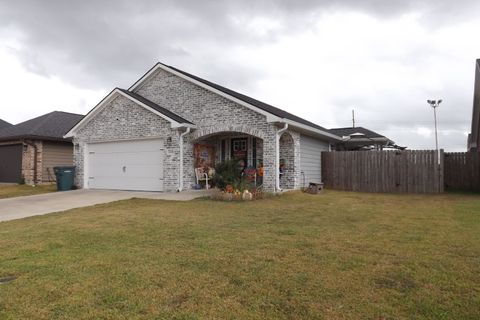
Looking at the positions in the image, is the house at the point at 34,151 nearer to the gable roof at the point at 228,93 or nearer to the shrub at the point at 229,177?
the gable roof at the point at 228,93

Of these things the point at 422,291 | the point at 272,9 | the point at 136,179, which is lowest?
the point at 422,291

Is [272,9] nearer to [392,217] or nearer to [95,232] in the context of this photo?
[392,217]

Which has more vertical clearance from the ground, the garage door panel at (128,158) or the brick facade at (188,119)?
the brick facade at (188,119)

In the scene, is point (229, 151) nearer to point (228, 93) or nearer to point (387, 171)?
point (228, 93)

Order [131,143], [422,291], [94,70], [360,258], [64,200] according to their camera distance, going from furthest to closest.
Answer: [94,70], [131,143], [64,200], [360,258], [422,291]

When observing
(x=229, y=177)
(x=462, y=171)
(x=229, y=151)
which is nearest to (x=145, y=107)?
(x=229, y=151)

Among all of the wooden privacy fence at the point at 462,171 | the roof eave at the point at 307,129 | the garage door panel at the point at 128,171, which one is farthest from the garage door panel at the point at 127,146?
the wooden privacy fence at the point at 462,171

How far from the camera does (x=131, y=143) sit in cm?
1556

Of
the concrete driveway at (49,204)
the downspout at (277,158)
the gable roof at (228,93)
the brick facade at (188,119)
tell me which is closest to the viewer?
the concrete driveway at (49,204)

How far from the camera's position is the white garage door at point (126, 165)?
581 inches

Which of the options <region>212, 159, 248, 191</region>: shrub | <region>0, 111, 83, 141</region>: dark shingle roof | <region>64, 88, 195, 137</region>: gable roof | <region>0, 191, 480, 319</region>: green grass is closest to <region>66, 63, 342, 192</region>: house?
<region>64, 88, 195, 137</region>: gable roof

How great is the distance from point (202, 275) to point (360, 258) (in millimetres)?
2152

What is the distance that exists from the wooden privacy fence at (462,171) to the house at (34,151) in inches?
749

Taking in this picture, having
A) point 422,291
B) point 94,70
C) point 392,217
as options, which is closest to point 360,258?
point 422,291
